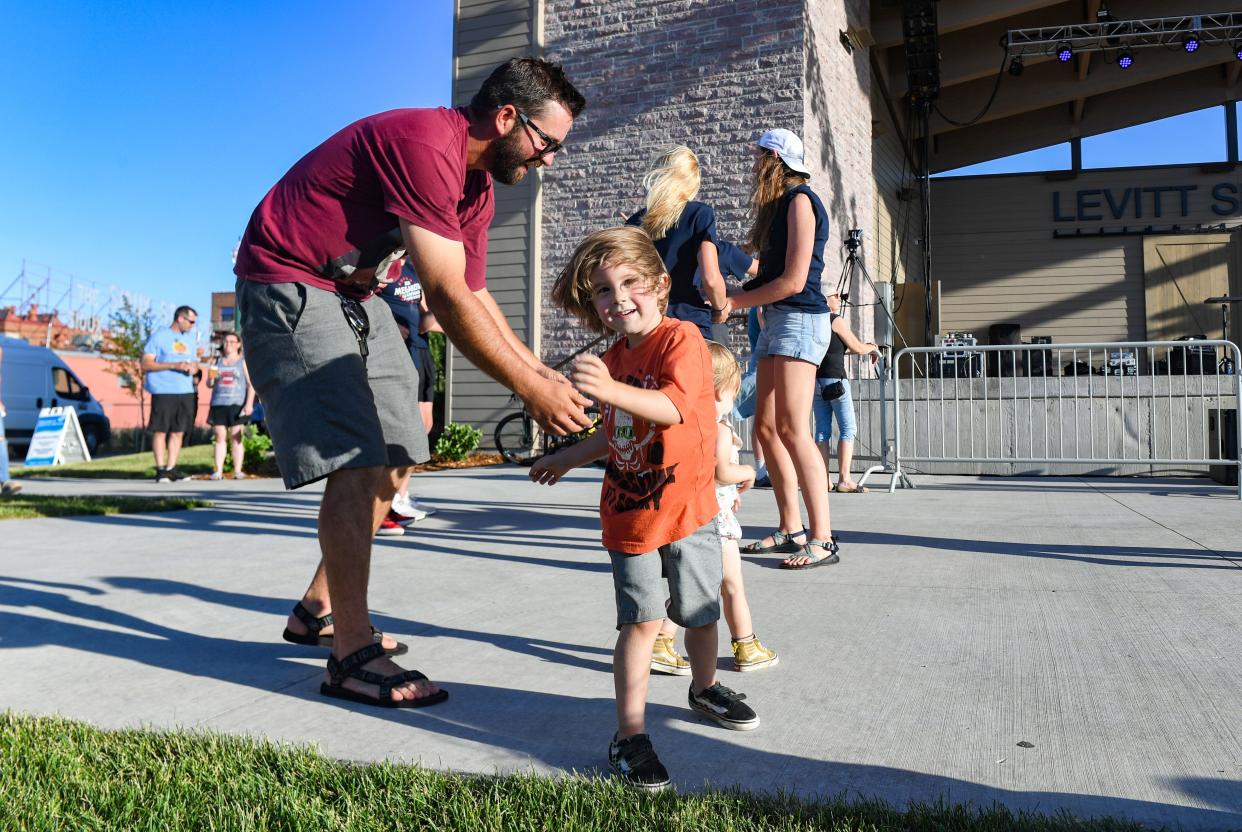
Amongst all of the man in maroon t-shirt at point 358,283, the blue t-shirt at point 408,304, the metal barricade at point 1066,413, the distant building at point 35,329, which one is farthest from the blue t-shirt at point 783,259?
the distant building at point 35,329

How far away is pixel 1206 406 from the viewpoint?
1024cm

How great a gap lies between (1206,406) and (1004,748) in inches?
388

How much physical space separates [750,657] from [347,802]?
133 centimetres

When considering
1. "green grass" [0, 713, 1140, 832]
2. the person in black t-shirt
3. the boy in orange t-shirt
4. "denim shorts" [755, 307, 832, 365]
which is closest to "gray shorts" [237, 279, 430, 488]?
the boy in orange t-shirt

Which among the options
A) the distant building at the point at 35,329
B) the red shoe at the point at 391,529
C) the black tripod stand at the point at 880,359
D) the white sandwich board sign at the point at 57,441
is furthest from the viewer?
the distant building at the point at 35,329

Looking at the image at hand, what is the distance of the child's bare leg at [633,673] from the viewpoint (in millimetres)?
2078

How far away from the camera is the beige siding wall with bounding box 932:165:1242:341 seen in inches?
809

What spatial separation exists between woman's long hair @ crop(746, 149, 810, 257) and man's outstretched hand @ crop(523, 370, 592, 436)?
2.30m

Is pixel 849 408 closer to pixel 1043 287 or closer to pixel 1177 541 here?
pixel 1177 541

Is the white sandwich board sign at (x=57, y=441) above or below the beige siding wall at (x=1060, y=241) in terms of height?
below

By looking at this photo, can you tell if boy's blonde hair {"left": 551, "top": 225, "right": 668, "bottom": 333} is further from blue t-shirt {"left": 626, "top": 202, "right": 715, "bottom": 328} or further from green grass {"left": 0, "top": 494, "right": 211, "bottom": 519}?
green grass {"left": 0, "top": 494, "right": 211, "bottom": 519}

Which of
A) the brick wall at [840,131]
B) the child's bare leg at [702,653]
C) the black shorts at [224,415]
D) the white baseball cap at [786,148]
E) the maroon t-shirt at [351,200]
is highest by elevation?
the brick wall at [840,131]

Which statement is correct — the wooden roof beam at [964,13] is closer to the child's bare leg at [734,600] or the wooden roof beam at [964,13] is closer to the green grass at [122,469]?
the green grass at [122,469]

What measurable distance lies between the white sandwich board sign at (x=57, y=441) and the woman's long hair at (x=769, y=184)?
50.0ft
